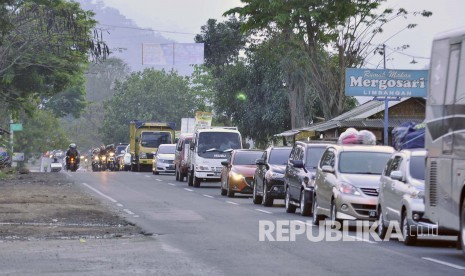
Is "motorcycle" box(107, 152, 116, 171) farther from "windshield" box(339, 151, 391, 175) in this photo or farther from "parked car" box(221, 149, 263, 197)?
"windshield" box(339, 151, 391, 175)

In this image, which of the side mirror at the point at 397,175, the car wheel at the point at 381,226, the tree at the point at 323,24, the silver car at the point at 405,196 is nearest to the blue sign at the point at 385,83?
the tree at the point at 323,24

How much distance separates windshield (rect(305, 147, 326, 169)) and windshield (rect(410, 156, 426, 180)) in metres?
8.63

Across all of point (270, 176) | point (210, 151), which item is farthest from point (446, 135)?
point (210, 151)

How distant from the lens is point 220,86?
7844 cm

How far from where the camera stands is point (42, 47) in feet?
178

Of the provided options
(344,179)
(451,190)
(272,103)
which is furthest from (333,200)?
(272,103)

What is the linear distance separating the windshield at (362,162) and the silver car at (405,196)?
2485 mm

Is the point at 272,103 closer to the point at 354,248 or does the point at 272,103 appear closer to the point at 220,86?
the point at 220,86

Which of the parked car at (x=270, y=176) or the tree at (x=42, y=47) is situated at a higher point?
the tree at (x=42, y=47)

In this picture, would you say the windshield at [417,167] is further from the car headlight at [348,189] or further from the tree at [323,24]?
the tree at [323,24]

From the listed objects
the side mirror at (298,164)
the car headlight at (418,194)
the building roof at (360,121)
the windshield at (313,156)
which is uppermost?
the building roof at (360,121)

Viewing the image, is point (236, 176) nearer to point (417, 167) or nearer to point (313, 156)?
point (313, 156)

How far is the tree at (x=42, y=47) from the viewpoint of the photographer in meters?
50.2

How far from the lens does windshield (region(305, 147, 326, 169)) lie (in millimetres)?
29705
